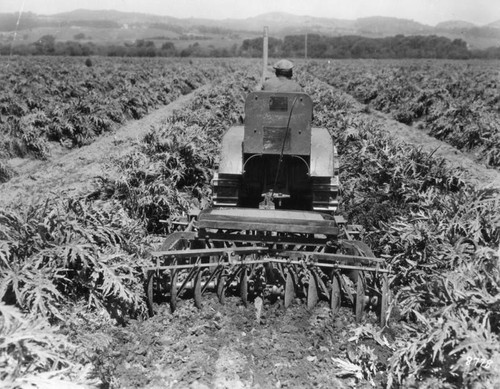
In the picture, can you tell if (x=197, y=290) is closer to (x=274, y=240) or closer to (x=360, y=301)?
(x=274, y=240)

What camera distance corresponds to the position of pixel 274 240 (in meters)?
4.95

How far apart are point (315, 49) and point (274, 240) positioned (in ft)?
275

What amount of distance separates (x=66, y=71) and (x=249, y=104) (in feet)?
79.4

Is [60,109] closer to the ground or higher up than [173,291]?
higher up

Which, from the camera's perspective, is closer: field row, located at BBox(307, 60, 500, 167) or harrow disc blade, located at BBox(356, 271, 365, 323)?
harrow disc blade, located at BBox(356, 271, 365, 323)

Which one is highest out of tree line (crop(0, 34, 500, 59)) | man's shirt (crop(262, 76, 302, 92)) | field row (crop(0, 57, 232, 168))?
tree line (crop(0, 34, 500, 59))

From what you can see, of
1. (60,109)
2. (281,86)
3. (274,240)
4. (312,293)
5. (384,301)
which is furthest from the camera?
(60,109)

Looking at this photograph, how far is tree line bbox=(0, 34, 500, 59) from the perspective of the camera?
67.6 m

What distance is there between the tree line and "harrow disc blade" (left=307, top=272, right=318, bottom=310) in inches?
2679

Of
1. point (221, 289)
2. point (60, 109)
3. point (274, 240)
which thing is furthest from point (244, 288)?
point (60, 109)

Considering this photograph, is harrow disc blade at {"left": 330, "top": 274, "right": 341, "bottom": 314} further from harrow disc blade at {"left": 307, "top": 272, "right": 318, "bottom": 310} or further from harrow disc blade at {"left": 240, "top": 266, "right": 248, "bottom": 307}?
harrow disc blade at {"left": 240, "top": 266, "right": 248, "bottom": 307}

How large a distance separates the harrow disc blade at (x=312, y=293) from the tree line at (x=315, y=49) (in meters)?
68.1

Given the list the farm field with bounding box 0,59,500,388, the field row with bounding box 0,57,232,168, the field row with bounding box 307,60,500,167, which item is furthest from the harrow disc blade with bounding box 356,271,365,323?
the field row with bounding box 0,57,232,168

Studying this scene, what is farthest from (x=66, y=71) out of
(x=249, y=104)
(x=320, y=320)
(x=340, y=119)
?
(x=320, y=320)
